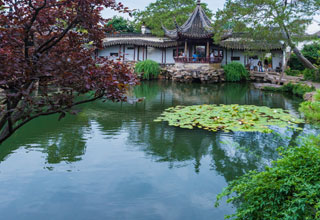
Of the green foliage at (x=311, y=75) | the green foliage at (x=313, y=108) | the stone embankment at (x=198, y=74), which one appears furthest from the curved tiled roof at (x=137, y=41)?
the green foliage at (x=313, y=108)

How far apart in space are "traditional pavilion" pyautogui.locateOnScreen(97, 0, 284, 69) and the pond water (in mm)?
13616

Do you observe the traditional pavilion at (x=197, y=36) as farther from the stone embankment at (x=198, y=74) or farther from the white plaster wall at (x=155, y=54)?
the white plaster wall at (x=155, y=54)

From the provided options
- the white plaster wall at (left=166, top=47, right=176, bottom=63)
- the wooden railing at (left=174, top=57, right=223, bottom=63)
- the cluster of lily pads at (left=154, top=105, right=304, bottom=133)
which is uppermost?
the white plaster wall at (left=166, top=47, right=176, bottom=63)

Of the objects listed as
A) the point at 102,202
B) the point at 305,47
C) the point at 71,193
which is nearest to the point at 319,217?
the point at 102,202

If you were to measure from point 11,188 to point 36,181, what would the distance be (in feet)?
1.17

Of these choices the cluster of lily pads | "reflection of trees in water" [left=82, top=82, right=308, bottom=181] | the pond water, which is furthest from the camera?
the cluster of lily pads

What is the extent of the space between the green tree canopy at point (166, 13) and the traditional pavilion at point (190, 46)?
1.47 metres

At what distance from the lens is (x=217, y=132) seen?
725 cm

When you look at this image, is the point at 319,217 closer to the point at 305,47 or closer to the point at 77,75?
the point at 77,75

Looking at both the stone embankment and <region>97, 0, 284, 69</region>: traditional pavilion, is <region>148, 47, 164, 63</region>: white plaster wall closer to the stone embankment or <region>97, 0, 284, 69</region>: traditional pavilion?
<region>97, 0, 284, 69</region>: traditional pavilion

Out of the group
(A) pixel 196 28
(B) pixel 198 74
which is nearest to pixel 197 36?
(A) pixel 196 28

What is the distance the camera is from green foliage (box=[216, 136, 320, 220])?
2.39m

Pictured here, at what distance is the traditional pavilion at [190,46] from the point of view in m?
21.1

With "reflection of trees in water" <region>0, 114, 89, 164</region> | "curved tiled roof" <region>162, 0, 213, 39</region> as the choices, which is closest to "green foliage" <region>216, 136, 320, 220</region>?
"reflection of trees in water" <region>0, 114, 89, 164</region>
